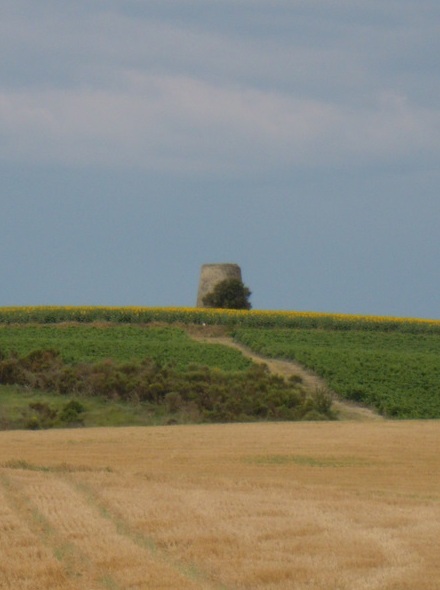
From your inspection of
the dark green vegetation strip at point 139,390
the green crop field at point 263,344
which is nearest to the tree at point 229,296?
the green crop field at point 263,344

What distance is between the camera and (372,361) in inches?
1127

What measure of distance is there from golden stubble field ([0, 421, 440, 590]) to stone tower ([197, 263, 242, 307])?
1159 inches

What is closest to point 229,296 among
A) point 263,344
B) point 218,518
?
point 263,344

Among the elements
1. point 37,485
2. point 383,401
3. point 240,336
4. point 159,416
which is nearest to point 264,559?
point 37,485

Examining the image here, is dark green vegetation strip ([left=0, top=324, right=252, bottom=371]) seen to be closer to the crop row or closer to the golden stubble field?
the crop row

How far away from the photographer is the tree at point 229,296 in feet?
141

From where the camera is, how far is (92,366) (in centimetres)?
2488

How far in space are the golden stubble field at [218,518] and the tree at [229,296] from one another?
28.0 metres

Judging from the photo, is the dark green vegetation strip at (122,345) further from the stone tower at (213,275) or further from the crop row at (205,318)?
the stone tower at (213,275)

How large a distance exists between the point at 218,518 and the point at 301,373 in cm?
1942

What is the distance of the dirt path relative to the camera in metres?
23.3

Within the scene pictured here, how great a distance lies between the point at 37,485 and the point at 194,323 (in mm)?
27557

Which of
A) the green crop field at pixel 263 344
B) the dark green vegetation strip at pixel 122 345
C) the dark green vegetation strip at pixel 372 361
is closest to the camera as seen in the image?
the dark green vegetation strip at pixel 372 361

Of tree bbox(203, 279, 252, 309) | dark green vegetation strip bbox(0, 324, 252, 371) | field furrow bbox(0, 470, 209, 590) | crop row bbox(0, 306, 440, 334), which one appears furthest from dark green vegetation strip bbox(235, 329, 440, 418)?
field furrow bbox(0, 470, 209, 590)
